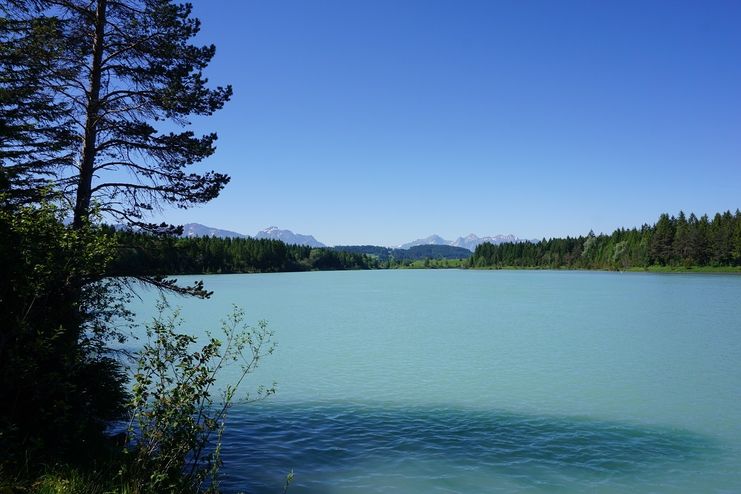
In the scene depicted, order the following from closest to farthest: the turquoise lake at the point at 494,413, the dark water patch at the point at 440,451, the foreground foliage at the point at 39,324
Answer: the foreground foliage at the point at 39,324, the dark water patch at the point at 440,451, the turquoise lake at the point at 494,413

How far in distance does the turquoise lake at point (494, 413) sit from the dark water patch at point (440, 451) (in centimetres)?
6

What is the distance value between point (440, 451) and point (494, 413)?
504 cm

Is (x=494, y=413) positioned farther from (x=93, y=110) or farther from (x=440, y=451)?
(x=93, y=110)

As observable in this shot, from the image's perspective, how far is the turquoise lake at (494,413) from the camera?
1341 centimetres

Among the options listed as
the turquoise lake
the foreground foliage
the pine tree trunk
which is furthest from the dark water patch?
the pine tree trunk

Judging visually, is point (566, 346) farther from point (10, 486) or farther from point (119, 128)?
point (10, 486)

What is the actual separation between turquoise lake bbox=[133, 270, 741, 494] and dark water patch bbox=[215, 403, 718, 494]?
0.06 metres

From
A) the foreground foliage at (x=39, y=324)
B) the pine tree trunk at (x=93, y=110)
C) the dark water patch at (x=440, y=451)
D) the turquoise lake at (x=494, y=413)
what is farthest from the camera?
the pine tree trunk at (x=93, y=110)

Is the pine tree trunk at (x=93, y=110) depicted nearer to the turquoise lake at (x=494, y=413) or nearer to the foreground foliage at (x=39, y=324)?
the foreground foliage at (x=39, y=324)

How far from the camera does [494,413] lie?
760 inches

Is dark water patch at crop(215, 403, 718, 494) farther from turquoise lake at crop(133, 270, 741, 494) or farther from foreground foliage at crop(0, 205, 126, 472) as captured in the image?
foreground foliage at crop(0, 205, 126, 472)

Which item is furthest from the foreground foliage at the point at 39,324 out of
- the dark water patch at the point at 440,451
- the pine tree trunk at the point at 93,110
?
the pine tree trunk at the point at 93,110

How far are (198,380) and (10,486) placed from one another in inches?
118

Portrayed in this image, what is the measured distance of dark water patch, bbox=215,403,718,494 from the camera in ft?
42.7
